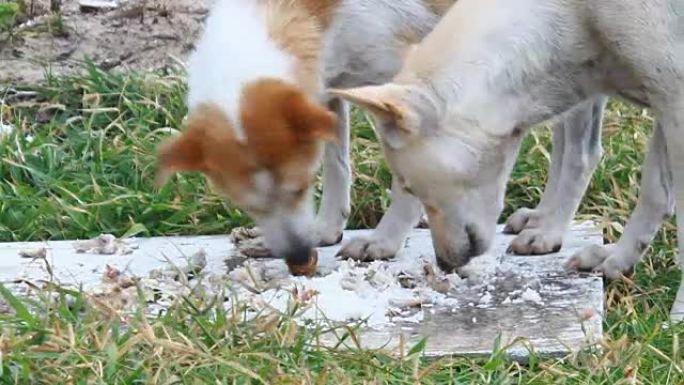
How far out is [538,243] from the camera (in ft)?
18.3

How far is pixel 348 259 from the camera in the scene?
5594 mm

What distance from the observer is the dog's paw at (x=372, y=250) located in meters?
5.59

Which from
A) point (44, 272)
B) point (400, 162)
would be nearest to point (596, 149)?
point (400, 162)

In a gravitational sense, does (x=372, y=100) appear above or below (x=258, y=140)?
above

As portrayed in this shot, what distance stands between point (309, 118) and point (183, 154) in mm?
435

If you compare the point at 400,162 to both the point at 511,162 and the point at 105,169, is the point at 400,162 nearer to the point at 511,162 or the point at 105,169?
the point at 511,162

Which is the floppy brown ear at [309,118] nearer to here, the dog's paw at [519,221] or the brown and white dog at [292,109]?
the brown and white dog at [292,109]

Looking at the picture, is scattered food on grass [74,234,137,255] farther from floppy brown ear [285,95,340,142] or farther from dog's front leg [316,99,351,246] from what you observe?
floppy brown ear [285,95,340,142]

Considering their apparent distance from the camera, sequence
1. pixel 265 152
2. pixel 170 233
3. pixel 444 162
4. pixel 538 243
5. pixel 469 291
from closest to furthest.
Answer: pixel 444 162, pixel 265 152, pixel 469 291, pixel 538 243, pixel 170 233

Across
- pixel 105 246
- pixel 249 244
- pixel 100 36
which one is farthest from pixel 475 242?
pixel 100 36

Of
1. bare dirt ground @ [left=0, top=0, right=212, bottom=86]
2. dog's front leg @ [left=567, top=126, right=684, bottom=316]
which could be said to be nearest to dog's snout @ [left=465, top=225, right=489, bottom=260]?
dog's front leg @ [left=567, top=126, right=684, bottom=316]

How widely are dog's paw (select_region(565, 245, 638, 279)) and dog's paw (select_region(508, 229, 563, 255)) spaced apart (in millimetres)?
186

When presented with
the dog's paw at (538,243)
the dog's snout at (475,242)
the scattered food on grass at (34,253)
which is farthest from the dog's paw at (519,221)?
the scattered food on grass at (34,253)

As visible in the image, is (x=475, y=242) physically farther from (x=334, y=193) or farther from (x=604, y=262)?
(x=334, y=193)
